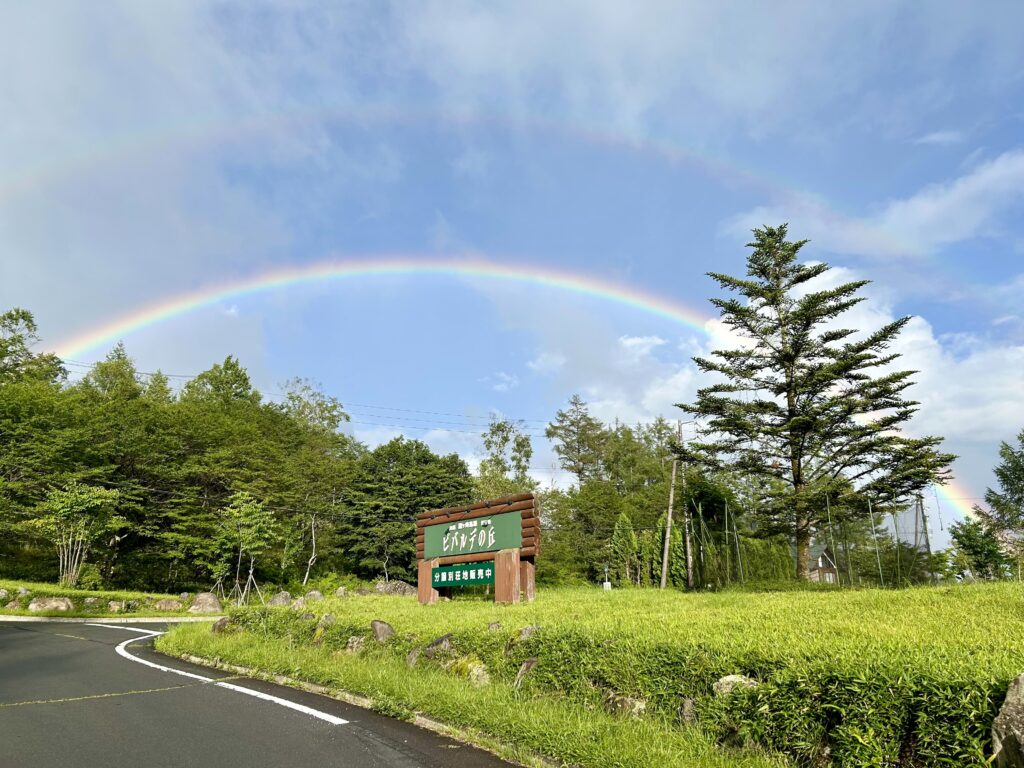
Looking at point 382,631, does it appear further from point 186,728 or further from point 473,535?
point 473,535

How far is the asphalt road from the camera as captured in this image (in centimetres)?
473

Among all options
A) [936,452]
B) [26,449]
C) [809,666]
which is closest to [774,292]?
[936,452]

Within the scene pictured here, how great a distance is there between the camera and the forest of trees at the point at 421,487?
22.7m

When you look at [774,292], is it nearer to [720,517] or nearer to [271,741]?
[720,517]

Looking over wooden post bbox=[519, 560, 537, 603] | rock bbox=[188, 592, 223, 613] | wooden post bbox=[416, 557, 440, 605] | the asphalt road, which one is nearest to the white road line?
the asphalt road

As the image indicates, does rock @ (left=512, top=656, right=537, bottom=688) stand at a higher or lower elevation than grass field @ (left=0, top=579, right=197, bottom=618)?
higher

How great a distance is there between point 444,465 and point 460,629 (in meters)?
37.5

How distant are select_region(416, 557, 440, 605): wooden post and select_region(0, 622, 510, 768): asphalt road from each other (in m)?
6.72

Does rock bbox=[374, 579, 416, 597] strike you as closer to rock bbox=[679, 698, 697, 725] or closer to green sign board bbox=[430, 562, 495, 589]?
green sign board bbox=[430, 562, 495, 589]

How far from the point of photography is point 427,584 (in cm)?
1537

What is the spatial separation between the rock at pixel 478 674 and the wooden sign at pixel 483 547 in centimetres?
629

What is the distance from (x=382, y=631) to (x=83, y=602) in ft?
63.5

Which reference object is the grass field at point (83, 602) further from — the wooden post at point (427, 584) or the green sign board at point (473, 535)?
the green sign board at point (473, 535)

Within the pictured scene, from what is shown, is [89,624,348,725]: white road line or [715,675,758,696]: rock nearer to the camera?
[715,675,758,696]: rock
